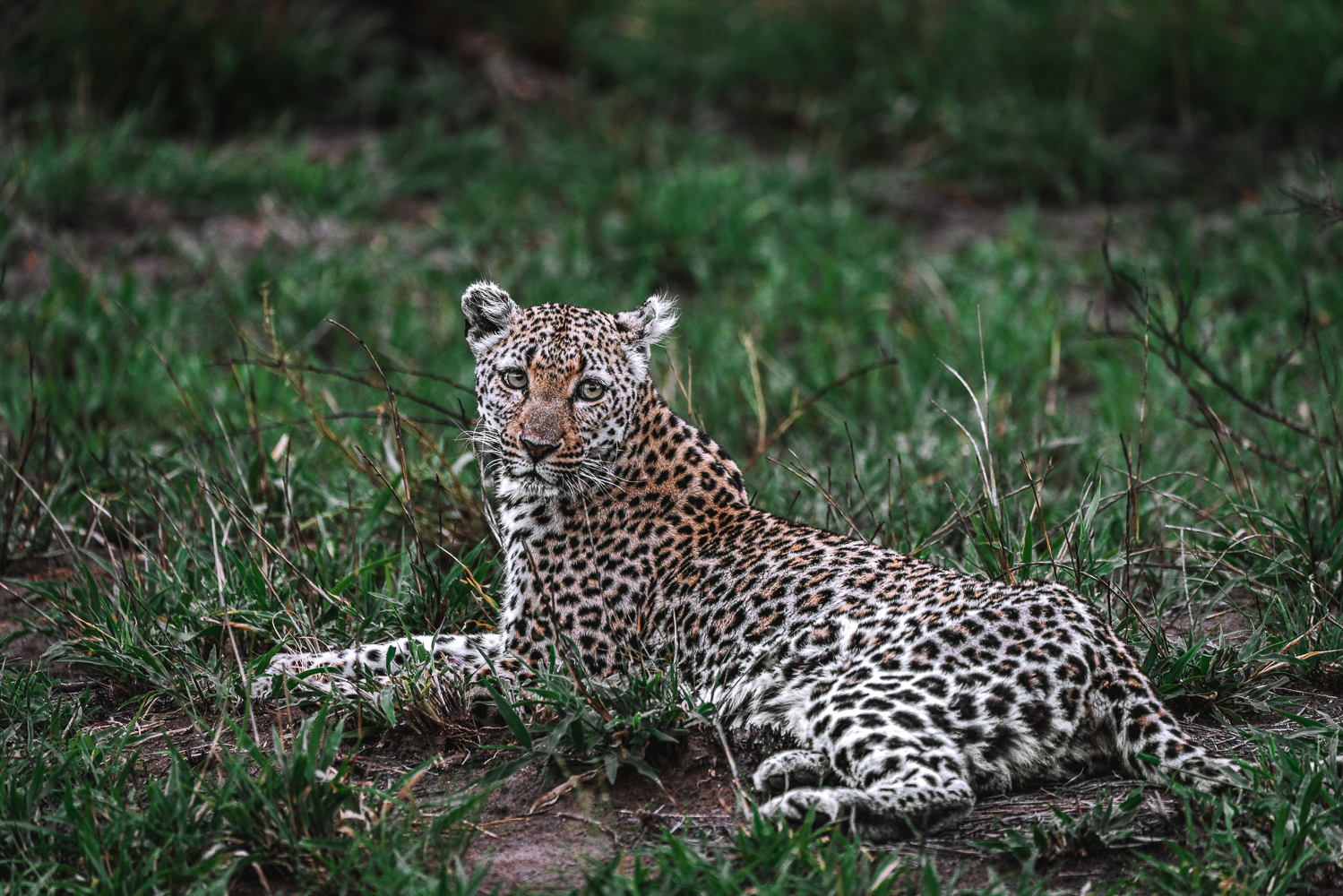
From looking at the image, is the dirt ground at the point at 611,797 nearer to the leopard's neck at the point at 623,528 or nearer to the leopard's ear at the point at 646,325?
the leopard's neck at the point at 623,528

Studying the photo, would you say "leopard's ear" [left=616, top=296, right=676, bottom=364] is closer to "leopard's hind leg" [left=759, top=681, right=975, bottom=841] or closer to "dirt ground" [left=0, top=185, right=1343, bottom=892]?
"dirt ground" [left=0, top=185, right=1343, bottom=892]

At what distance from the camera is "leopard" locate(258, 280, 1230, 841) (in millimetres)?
3635

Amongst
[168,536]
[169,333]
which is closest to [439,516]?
[168,536]

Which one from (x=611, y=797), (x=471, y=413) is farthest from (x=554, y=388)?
(x=471, y=413)

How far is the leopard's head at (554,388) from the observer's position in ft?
14.5

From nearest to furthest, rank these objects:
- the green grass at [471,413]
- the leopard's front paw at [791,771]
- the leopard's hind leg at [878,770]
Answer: the leopard's hind leg at [878,770]
the green grass at [471,413]
the leopard's front paw at [791,771]

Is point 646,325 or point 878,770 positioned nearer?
point 878,770

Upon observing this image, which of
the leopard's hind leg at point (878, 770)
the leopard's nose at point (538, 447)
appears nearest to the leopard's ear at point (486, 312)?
the leopard's nose at point (538, 447)

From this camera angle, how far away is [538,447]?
4383 mm

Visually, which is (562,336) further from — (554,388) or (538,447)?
(538,447)

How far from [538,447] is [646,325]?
0.69 meters

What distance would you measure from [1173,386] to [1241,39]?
14.1 feet

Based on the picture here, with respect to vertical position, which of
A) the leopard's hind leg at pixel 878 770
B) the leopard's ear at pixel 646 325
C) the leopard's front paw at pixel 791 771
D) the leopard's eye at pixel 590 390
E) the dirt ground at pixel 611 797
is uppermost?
the leopard's ear at pixel 646 325

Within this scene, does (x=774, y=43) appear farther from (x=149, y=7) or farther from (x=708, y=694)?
(x=708, y=694)
